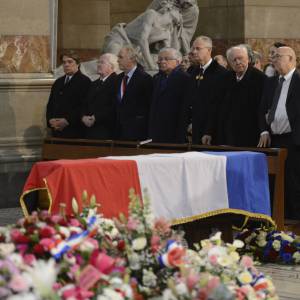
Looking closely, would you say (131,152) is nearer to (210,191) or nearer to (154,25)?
(210,191)

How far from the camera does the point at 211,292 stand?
13.4 ft

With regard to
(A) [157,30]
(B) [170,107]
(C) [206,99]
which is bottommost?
(B) [170,107]

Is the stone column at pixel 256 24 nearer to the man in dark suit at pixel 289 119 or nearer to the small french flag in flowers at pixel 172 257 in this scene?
the man in dark suit at pixel 289 119

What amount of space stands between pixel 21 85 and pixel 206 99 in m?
2.99

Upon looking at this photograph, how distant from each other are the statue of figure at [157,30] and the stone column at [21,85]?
12.1ft

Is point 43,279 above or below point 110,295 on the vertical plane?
above

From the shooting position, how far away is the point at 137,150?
10.3 m

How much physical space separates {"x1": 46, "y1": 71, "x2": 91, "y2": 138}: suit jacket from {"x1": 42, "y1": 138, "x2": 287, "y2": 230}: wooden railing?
938mm

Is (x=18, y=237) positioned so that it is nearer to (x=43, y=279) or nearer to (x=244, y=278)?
(x=43, y=279)

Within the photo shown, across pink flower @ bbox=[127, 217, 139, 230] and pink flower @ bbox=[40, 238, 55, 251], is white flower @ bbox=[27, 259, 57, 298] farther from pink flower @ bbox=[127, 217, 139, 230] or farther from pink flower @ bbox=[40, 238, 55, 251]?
pink flower @ bbox=[127, 217, 139, 230]

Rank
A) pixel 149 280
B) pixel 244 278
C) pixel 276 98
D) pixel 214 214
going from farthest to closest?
pixel 276 98, pixel 214 214, pixel 244 278, pixel 149 280

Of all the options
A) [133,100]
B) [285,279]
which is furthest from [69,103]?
[285,279]

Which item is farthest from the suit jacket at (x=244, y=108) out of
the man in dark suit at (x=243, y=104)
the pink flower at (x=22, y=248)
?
the pink flower at (x=22, y=248)

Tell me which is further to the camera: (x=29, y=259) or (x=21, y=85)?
(x=21, y=85)
